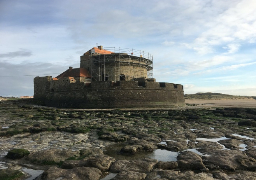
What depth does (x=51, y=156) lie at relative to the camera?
4.54m

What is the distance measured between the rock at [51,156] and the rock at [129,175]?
1.63m

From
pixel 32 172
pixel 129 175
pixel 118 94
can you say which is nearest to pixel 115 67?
pixel 118 94

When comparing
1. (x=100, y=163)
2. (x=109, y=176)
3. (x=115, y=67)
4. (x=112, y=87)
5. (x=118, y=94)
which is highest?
(x=115, y=67)

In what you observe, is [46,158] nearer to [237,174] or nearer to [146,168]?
[146,168]

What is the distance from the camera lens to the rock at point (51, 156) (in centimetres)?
437

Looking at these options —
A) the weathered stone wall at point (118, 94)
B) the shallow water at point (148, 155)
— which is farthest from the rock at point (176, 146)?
the weathered stone wall at point (118, 94)

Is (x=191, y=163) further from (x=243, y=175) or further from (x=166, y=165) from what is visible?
(x=243, y=175)

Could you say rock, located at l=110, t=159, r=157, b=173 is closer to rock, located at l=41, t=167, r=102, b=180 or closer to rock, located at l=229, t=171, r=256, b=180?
rock, located at l=41, t=167, r=102, b=180

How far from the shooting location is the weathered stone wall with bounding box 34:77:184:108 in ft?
58.7

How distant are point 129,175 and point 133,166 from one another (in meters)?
0.49

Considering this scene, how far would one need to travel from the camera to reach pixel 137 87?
712 inches

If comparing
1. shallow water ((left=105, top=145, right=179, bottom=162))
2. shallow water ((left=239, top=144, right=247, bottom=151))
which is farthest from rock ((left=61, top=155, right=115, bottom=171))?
shallow water ((left=239, top=144, right=247, bottom=151))

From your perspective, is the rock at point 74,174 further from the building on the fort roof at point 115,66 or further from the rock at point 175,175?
the building on the fort roof at point 115,66

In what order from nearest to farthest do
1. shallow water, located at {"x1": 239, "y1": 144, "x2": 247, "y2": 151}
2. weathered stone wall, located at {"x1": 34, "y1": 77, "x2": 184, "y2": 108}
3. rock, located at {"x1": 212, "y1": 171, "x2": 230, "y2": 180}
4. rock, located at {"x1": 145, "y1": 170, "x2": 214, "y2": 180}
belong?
rock, located at {"x1": 145, "y1": 170, "x2": 214, "y2": 180} → rock, located at {"x1": 212, "y1": 171, "x2": 230, "y2": 180} → shallow water, located at {"x1": 239, "y1": 144, "x2": 247, "y2": 151} → weathered stone wall, located at {"x1": 34, "y1": 77, "x2": 184, "y2": 108}
